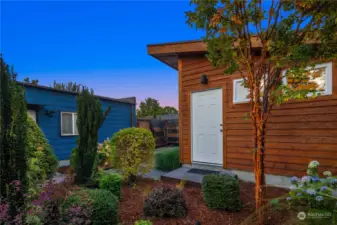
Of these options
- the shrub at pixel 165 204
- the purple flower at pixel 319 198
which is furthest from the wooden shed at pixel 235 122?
the shrub at pixel 165 204

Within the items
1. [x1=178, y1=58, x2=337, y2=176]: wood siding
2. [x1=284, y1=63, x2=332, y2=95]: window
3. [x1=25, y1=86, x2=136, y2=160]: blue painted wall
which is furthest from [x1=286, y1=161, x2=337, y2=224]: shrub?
[x1=25, y1=86, x2=136, y2=160]: blue painted wall

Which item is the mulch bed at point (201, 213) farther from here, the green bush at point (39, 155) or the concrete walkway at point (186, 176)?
the green bush at point (39, 155)

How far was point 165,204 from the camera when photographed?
241 centimetres

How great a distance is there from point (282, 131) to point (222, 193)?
6.56 feet

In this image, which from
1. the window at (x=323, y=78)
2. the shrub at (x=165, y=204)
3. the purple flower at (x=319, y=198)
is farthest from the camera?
the window at (x=323, y=78)

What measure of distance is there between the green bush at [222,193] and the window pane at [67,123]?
6.56 meters

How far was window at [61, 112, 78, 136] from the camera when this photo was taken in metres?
7.16

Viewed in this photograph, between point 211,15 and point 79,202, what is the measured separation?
8.66ft

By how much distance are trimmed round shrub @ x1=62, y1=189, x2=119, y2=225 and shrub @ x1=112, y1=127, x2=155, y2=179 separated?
1.70 metres

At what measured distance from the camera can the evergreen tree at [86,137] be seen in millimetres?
3166

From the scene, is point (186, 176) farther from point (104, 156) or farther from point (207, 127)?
point (104, 156)

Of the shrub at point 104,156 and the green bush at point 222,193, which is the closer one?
the green bush at point 222,193

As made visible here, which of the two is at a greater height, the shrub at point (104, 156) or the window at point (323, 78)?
the window at point (323, 78)

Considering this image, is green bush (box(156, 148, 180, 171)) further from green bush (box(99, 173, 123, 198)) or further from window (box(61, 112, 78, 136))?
window (box(61, 112, 78, 136))
